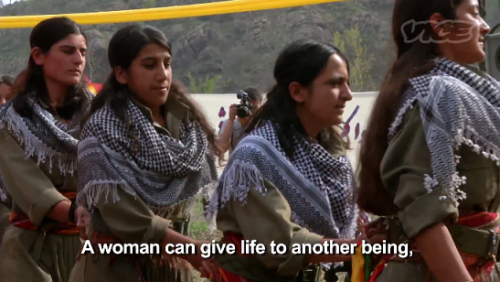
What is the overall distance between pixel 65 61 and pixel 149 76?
88 cm

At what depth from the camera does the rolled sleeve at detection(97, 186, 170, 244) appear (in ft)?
10.4

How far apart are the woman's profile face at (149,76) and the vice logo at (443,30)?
47.1 inches

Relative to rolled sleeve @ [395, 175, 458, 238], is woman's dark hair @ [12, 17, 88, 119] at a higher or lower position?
higher

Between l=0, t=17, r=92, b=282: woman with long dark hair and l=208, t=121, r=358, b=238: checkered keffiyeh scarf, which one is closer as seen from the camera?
l=208, t=121, r=358, b=238: checkered keffiyeh scarf

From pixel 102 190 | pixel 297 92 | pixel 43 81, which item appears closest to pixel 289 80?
pixel 297 92

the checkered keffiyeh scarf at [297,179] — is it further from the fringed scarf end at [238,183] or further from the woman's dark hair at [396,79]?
the woman's dark hair at [396,79]

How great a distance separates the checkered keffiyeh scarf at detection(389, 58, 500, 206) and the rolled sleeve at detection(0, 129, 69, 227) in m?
1.98

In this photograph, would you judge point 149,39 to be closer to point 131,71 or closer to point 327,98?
point 131,71

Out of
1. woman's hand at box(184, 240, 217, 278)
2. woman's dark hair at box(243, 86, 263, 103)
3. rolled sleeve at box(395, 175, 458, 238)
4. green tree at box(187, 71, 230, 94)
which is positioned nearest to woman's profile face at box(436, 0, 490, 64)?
rolled sleeve at box(395, 175, 458, 238)

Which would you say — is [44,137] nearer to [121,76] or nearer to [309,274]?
[121,76]

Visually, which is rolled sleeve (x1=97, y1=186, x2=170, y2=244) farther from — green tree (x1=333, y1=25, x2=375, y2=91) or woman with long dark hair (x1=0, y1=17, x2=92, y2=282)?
green tree (x1=333, y1=25, x2=375, y2=91)

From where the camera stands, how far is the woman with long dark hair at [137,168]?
10.6ft

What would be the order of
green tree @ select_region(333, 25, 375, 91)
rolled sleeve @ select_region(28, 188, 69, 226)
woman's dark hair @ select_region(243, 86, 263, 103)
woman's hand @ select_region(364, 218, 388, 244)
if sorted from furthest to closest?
green tree @ select_region(333, 25, 375, 91), woman's dark hair @ select_region(243, 86, 263, 103), rolled sleeve @ select_region(28, 188, 69, 226), woman's hand @ select_region(364, 218, 388, 244)

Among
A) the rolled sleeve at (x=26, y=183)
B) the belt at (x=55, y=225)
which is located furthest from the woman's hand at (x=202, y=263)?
the belt at (x=55, y=225)
